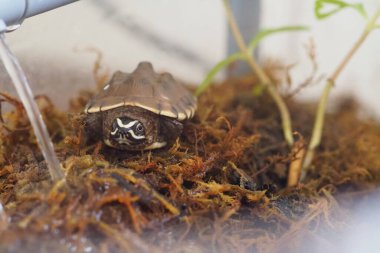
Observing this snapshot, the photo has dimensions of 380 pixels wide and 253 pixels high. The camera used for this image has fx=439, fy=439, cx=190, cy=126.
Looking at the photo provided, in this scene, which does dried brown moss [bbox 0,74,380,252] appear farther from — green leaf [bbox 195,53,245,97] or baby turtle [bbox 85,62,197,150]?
green leaf [bbox 195,53,245,97]

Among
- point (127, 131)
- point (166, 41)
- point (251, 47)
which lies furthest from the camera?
point (166, 41)

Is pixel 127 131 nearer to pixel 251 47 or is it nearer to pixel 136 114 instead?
pixel 136 114

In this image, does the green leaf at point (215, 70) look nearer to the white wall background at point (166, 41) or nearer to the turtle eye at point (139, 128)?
the white wall background at point (166, 41)

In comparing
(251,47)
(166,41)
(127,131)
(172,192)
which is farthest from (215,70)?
(172,192)

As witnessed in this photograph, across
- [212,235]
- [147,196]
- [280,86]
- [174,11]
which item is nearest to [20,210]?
[147,196]

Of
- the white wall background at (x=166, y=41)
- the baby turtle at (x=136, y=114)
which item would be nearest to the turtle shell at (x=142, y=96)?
the baby turtle at (x=136, y=114)

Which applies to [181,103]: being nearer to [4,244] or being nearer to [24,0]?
[24,0]
